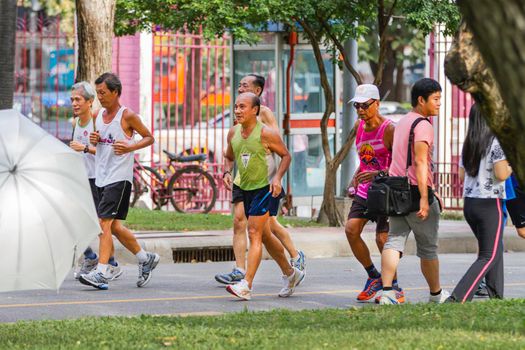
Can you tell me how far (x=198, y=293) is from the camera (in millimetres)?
11594

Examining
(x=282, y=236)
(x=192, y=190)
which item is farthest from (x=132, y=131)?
(x=192, y=190)

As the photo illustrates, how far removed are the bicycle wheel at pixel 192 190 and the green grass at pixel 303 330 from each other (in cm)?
1237

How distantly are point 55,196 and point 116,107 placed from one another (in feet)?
11.9

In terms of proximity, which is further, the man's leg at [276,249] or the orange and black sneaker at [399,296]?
the man's leg at [276,249]

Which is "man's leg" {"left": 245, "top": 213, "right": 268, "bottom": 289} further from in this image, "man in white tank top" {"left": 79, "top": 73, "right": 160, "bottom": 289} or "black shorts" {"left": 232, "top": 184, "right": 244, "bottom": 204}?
"man in white tank top" {"left": 79, "top": 73, "right": 160, "bottom": 289}

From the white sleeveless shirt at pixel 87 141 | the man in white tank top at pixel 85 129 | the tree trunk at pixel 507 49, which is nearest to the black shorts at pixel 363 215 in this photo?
the man in white tank top at pixel 85 129

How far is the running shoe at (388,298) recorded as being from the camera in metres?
10.2

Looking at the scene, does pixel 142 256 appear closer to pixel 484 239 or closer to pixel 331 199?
pixel 484 239

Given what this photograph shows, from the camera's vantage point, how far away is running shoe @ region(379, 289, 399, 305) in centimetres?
1019

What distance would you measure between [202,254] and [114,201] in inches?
145

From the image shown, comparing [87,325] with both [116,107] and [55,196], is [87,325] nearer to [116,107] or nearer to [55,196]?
[55,196]

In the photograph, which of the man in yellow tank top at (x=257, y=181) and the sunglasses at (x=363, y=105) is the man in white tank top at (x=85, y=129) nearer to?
the man in yellow tank top at (x=257, y=181)

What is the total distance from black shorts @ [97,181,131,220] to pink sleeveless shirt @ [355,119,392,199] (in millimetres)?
2225

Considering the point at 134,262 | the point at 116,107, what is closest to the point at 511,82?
the point at 116,107
